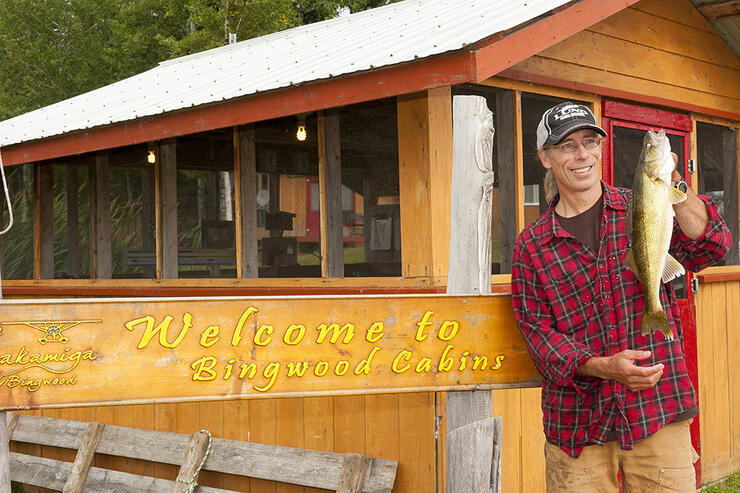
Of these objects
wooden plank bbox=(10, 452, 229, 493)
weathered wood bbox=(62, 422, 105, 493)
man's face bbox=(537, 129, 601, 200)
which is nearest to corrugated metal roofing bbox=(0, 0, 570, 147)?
man's face bbox=(537, 129, 601, 200)

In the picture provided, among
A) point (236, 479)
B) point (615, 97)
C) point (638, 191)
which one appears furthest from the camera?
point (236, 479)

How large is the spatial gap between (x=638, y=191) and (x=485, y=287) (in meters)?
0.81

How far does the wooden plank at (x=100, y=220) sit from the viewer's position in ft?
26.8

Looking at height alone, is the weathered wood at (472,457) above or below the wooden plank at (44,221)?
below

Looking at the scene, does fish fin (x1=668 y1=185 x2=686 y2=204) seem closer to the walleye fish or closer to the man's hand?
the walleye fish

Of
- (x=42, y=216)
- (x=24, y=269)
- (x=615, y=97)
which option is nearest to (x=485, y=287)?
(x=615, y=97)

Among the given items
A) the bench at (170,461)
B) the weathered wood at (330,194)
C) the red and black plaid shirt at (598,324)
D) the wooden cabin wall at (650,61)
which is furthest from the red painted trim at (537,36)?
the bench at (170,461)

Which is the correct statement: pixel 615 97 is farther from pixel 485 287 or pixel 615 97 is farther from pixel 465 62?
pixel 485 287

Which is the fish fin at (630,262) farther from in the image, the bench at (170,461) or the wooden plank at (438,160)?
the bench at (170,461)

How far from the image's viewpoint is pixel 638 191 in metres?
2.51

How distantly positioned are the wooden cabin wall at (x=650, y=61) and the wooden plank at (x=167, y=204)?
11.4ft

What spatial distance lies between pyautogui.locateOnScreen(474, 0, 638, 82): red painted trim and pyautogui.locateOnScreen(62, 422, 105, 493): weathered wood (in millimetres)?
5178

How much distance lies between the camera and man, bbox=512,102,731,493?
2719 millimetres

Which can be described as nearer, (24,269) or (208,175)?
(208,175)
